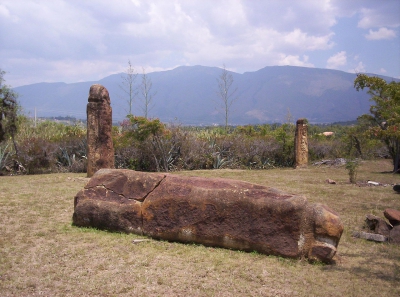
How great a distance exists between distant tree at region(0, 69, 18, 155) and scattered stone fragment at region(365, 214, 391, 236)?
1416cm

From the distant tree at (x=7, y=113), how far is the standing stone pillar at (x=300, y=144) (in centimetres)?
1363

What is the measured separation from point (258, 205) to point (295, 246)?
2.57 feet

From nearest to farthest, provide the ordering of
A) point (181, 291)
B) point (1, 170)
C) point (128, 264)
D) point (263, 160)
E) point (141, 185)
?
point (181, 291), point (128, 264), point (141, 185), point (1, 170), point (263, 160)

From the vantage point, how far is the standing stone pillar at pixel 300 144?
1916 centimetres

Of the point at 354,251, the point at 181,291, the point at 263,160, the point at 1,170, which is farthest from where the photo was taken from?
the point at 263,160

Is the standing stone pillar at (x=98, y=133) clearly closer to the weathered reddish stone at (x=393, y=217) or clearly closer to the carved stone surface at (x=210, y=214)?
the carved stone surface at (x=210, y=214)

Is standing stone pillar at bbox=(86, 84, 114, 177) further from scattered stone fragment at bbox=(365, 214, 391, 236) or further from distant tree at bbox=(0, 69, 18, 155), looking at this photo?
scattered stone fragment at bbox=(365, 214, 391, 236)

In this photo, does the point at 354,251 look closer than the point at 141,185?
Yes

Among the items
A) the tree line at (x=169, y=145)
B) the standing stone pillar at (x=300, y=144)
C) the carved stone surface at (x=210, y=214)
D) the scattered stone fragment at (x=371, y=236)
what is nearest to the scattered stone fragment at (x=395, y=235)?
the scattered stone fragment at (x=371, y=236)

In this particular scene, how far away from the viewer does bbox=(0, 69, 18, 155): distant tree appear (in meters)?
15.2

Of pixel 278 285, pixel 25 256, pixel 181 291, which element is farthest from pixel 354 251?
pixel 25 256

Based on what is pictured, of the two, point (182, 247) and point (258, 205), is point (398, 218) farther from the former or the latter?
point (182, 247)

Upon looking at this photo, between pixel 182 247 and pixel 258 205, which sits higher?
pixel 258 205

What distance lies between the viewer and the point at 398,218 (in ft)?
21.1
